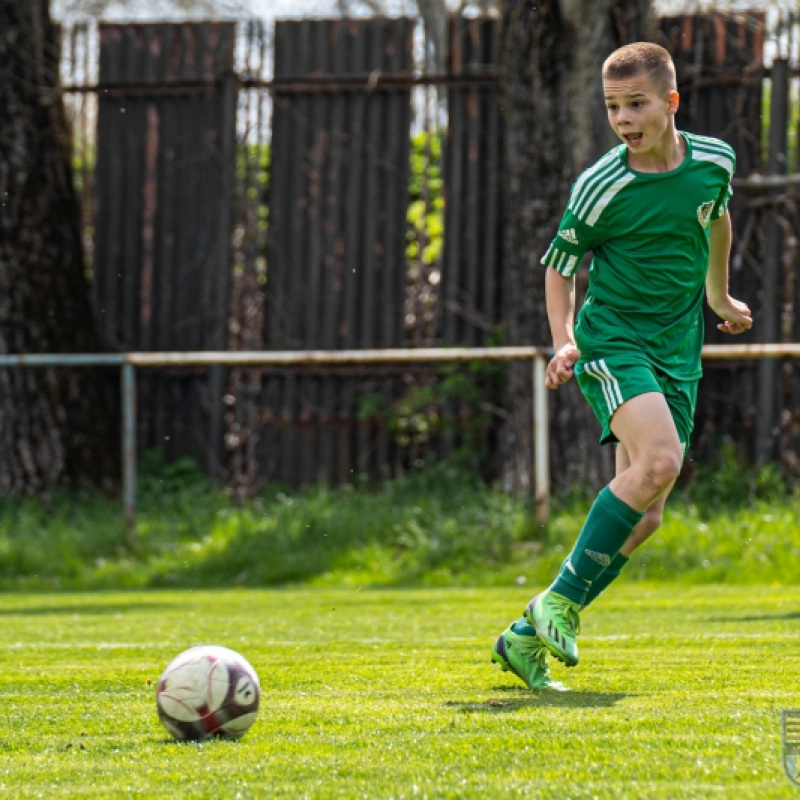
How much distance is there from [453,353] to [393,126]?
3.55 meters

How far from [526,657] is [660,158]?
1.68 metres

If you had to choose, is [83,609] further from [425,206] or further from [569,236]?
[425,206]

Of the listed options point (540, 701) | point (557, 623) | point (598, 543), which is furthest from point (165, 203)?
point (540, 701)

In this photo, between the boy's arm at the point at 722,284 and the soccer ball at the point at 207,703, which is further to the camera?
the boy's arm at the point at 722,284

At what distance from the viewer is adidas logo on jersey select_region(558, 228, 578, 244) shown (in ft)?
16.4

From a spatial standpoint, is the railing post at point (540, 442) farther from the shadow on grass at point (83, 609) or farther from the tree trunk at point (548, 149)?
the shadow on grass at point (83, 609)

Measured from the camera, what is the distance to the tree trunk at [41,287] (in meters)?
12.4

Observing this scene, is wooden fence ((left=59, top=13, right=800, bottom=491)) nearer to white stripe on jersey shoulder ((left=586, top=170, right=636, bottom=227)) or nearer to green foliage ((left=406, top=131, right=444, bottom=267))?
green foliage ((left=406, top=131, right=444, bottom=267))

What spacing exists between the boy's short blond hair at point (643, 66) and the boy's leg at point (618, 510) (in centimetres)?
100

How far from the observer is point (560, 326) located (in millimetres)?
4902

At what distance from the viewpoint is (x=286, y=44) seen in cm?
1324

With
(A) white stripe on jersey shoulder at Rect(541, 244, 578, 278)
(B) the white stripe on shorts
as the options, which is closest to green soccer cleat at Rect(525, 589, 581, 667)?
(B) the white stripe on shorts

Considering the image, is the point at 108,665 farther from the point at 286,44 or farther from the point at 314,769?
the point at 286,44

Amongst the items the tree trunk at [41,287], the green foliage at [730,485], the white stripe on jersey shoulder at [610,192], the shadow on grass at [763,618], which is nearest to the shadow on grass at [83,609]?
the shadow on grass at [763,618]
